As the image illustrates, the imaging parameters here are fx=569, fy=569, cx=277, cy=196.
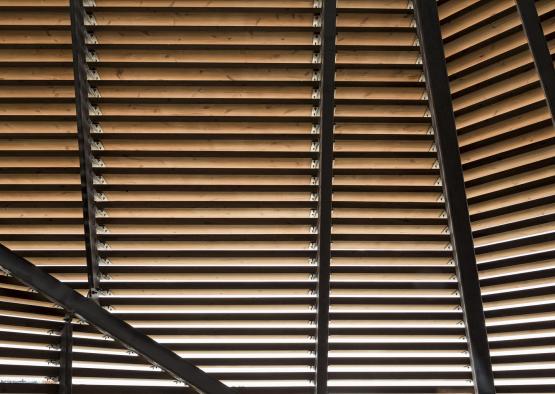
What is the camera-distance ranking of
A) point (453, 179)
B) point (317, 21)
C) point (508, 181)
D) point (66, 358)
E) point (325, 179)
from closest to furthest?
point (453, 179), point (325, 179), point (317, 21), point (508, 181), point (66, 358)

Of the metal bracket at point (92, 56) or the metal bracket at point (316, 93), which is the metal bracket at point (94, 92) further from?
the metal bracket at point (316, 93)

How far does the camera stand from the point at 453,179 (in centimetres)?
657

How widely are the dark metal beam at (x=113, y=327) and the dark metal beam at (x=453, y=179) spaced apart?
10.00ft

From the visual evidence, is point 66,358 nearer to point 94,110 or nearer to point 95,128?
point 95,128

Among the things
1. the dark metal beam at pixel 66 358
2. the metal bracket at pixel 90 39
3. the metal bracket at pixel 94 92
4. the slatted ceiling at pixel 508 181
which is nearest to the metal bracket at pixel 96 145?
the metal bracket at pixel 94 92

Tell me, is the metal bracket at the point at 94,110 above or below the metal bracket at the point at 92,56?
below

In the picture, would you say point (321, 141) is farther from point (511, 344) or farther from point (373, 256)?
point (511, 344)

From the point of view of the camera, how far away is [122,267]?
25.2ft

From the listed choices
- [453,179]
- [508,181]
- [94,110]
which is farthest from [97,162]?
[508,181]

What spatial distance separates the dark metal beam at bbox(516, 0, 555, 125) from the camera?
19.0 ft

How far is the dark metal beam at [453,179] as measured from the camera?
20.8 ft

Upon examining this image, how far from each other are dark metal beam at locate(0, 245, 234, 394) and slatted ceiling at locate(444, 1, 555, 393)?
380 cm

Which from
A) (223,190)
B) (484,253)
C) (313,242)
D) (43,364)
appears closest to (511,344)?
(484,253)

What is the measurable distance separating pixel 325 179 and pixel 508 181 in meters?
2.41
